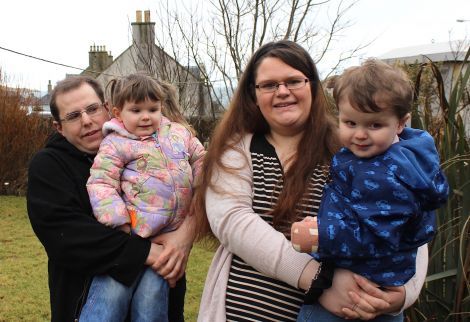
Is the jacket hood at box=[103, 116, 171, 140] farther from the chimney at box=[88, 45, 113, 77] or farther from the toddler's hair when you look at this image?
the chimney at box=[88, 45, 113, 77]

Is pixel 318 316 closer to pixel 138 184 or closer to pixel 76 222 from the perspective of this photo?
pixel 138 184

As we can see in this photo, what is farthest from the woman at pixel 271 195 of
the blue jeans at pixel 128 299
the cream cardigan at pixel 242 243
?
the blue jeans at pixel 128 299

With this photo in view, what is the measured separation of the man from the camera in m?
2.19

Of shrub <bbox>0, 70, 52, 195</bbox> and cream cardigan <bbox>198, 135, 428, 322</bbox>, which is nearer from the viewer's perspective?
cream cardigan <bbox>198, 135, 428, 322</bbox>

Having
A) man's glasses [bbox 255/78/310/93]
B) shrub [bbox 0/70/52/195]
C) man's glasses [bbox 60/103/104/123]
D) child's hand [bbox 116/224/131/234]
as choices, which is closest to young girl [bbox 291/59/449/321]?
man's glasses [bbox 255/78/310/93]

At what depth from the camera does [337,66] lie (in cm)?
925

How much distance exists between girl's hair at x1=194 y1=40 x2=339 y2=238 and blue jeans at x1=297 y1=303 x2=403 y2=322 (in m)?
0.31

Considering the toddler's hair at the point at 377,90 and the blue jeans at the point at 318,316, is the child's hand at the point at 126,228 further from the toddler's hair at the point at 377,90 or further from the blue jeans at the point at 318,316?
Result: the toddler's hair at the point at 377,90

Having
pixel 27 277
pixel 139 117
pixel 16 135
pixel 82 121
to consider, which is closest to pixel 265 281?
pixel 139 117


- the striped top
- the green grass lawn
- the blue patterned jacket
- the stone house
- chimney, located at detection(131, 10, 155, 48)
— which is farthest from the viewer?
chimney, located at detection(131, 10, 155, 48)

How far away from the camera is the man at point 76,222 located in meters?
2.19

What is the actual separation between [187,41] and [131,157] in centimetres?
808

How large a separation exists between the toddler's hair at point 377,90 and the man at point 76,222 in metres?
1.01

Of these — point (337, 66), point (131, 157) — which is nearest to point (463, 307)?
point (131, 157)
